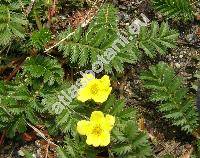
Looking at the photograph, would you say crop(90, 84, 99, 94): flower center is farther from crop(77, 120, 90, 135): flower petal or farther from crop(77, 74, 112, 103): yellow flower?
crop(77, 120, 90, 135): flower petal

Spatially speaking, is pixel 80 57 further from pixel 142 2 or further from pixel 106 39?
pixel 142 2

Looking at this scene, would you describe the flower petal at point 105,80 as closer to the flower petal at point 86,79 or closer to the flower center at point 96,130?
the flower petal at point 86,79

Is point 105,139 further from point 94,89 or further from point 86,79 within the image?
point 86,79

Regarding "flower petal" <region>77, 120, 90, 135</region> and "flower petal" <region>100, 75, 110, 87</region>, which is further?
"flower petal" <region>100, 75, 110, 87</region>

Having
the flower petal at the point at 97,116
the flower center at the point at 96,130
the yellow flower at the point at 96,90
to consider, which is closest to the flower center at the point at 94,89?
the yellow flower at the point at 96,90

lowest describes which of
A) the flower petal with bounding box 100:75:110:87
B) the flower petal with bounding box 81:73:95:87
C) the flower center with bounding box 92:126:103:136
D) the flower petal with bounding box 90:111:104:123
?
the flower center with bounding box 92:126:103:136

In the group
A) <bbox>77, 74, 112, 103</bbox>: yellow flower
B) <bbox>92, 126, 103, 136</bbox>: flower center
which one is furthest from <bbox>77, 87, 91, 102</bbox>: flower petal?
<bbox>92, 126, 103, 136</bbox>: flower center

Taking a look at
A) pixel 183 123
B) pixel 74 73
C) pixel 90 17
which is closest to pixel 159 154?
pixel 183 123

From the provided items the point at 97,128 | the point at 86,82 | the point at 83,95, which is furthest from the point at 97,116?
the point at 86,82
